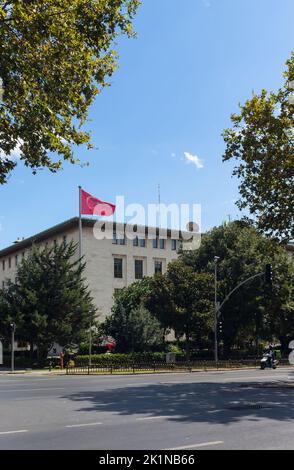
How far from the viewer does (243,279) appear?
170 feet

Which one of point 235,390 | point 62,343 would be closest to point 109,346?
point 62,343

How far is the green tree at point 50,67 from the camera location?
14750 mm

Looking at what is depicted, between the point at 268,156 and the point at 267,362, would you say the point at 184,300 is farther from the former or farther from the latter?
the point at 268,156

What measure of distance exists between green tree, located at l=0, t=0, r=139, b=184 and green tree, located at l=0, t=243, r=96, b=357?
94.8 ft

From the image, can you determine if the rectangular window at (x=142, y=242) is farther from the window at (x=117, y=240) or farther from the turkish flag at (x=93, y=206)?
the turkish flag at (x=93, y=206)

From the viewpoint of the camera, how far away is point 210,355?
2133 inches

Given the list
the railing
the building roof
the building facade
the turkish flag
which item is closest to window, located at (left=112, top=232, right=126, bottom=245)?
the building facade

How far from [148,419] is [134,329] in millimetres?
38122

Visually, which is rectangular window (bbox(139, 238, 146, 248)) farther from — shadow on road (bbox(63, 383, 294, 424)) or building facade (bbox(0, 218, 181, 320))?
shadow on road (bbox(63, 383, 294, 424))

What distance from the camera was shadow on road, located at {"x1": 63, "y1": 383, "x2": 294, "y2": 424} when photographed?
13227 mm

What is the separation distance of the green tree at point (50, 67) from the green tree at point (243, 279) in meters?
33.2

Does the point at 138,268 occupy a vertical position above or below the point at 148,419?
above

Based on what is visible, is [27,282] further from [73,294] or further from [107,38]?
[107,38]

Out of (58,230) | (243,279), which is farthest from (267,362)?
(58,230)
